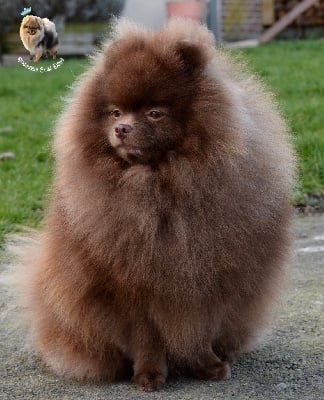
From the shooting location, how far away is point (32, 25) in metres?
2.28

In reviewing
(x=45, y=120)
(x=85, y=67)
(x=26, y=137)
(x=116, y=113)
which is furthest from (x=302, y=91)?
(x=116, y=113)

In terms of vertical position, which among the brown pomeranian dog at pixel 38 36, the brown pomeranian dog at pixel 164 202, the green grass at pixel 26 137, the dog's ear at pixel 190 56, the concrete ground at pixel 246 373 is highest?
the brown pomeranian dog at pixel 38 36

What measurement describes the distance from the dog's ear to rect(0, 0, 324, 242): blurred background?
0.28 metres

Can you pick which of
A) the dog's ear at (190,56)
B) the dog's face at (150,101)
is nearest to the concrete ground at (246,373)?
the dog's face at (150,101)

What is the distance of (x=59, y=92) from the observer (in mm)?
9648

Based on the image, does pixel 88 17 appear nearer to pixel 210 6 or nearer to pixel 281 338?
pixel 281 338

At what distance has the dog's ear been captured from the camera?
2.83m

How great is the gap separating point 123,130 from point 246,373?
1128 millimetres

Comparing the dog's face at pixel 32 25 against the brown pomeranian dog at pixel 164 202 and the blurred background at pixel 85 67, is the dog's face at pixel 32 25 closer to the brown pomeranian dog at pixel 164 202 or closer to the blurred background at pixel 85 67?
the blurred background at pixel 85 67

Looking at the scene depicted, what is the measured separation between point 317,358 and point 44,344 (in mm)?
1093

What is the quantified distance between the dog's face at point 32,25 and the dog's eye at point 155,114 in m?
0.57

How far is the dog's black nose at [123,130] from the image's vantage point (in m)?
2.73

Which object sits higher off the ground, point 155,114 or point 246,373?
point 155,114

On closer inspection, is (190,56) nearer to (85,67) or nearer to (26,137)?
(85,67)
